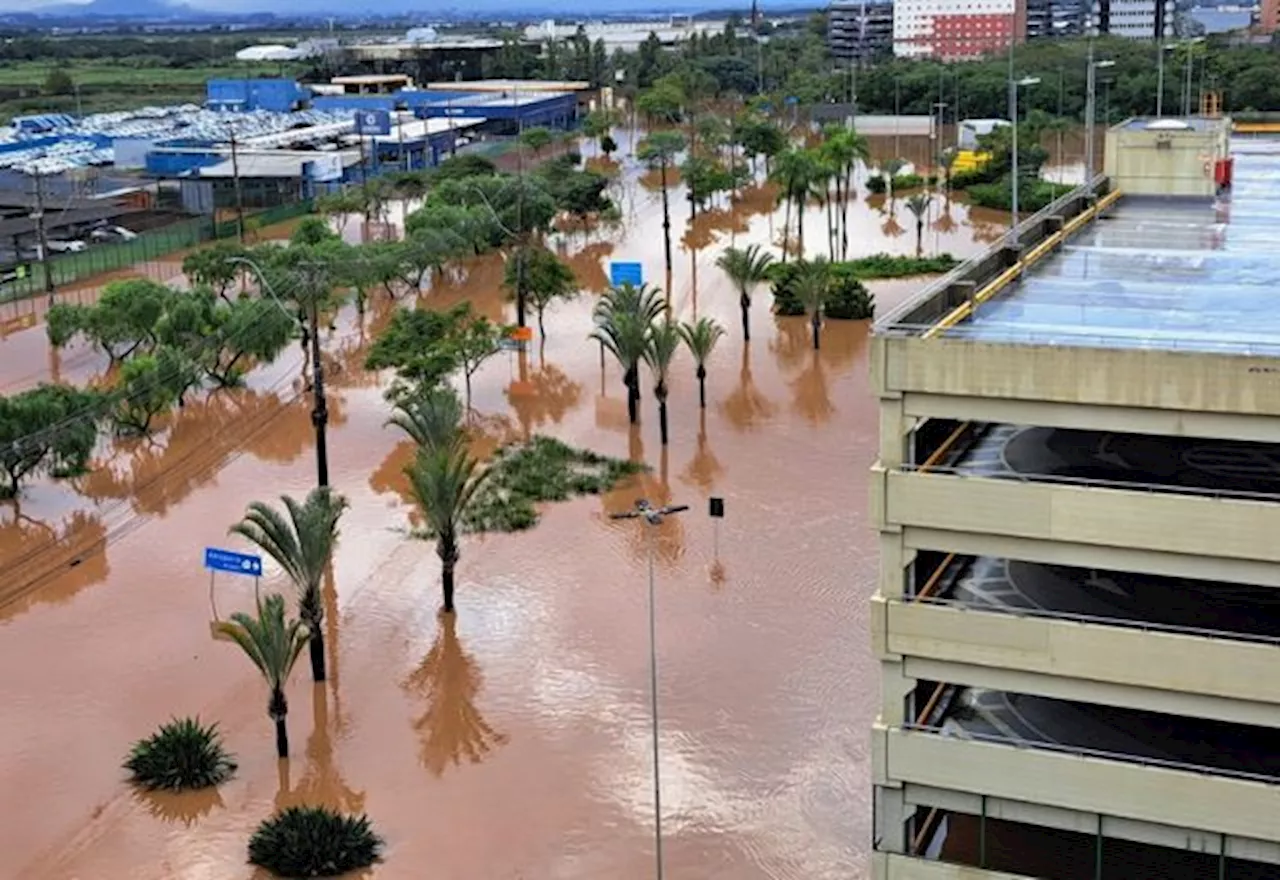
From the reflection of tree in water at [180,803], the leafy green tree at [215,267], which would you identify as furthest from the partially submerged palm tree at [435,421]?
the leafy green tree at [215,267]

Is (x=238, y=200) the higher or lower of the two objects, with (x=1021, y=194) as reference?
higher

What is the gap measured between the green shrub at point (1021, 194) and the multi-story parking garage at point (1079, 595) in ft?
179

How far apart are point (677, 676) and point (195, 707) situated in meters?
7.53

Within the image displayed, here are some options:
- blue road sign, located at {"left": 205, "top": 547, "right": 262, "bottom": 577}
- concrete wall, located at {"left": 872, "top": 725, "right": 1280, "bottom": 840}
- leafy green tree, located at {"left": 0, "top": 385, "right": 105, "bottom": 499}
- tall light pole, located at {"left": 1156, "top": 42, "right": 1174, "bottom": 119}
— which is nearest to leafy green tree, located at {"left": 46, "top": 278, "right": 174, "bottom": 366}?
leafy green tree, located at {"left": 0, "top": 385, "right": 105, "bottom": 499}

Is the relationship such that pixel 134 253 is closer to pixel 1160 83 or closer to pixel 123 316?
pixel 123 316

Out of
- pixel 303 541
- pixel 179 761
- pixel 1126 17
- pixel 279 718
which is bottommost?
pixel 179 761

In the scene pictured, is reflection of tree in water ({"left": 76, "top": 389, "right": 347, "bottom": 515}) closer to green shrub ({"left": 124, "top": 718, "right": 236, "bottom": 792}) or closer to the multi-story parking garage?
green shrub ({"left": 124, "top": 718, "right": 236, "bottom": 792})

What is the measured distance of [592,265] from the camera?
66.1 metres

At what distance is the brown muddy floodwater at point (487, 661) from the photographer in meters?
22.0

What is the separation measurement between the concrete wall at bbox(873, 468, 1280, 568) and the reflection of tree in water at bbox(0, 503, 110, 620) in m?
19.6

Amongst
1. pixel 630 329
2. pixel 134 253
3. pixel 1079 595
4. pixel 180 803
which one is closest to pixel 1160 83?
pixel 630 329

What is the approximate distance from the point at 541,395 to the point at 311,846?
965 inches

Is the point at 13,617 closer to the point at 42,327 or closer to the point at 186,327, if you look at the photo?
the point at 186,327

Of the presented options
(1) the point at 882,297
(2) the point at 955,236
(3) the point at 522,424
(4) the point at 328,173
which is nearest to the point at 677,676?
(3) the point at 522,424
